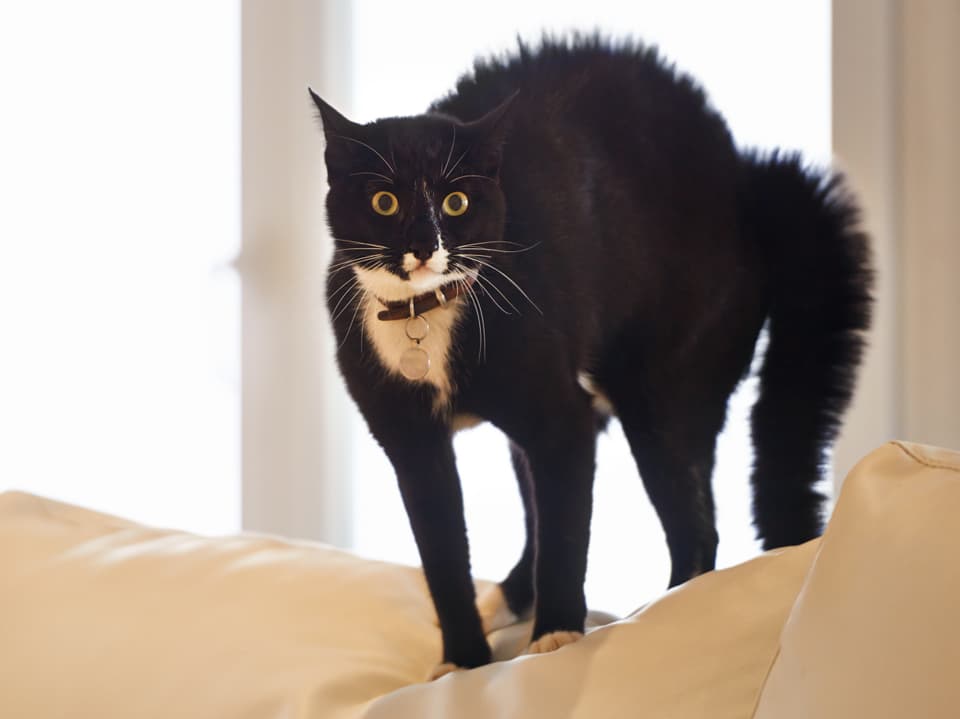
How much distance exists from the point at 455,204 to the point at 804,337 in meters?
0.43

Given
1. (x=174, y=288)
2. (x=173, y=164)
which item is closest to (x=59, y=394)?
(x=174, y=288)

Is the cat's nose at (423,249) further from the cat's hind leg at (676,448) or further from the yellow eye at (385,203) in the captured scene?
the cat's hind leg at (676,448)

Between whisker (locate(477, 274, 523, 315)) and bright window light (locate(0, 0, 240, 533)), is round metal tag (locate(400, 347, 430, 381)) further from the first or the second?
bright window light (locate(0, 0, 240, 533))

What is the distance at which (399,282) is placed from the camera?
34.0 inches

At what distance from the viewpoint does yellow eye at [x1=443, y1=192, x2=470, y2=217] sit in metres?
0.86

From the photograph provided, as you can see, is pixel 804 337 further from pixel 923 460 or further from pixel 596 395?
pixel 923 460

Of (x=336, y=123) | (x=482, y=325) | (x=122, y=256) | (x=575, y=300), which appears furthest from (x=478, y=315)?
(x=122, y=256)

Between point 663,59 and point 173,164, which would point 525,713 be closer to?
point 663,59

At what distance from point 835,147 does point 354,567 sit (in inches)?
34.4

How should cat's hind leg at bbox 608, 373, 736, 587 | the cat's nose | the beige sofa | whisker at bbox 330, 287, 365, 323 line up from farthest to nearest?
cat's hind leg at bbox 608, 373, 736, 587
whisker at bbox 330, 287, 365, 323
the cat's nose
the beige sofa

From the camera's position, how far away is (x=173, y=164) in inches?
74.2

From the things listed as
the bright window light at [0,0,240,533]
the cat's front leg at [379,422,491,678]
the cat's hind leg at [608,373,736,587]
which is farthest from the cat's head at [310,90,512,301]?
the bright window light at [0,0,240,533]

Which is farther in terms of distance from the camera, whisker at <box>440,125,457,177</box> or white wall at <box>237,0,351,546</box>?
white wall at <box>237,0,351,546</box>

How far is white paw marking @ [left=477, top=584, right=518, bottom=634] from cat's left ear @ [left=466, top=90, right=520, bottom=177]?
0.49m
